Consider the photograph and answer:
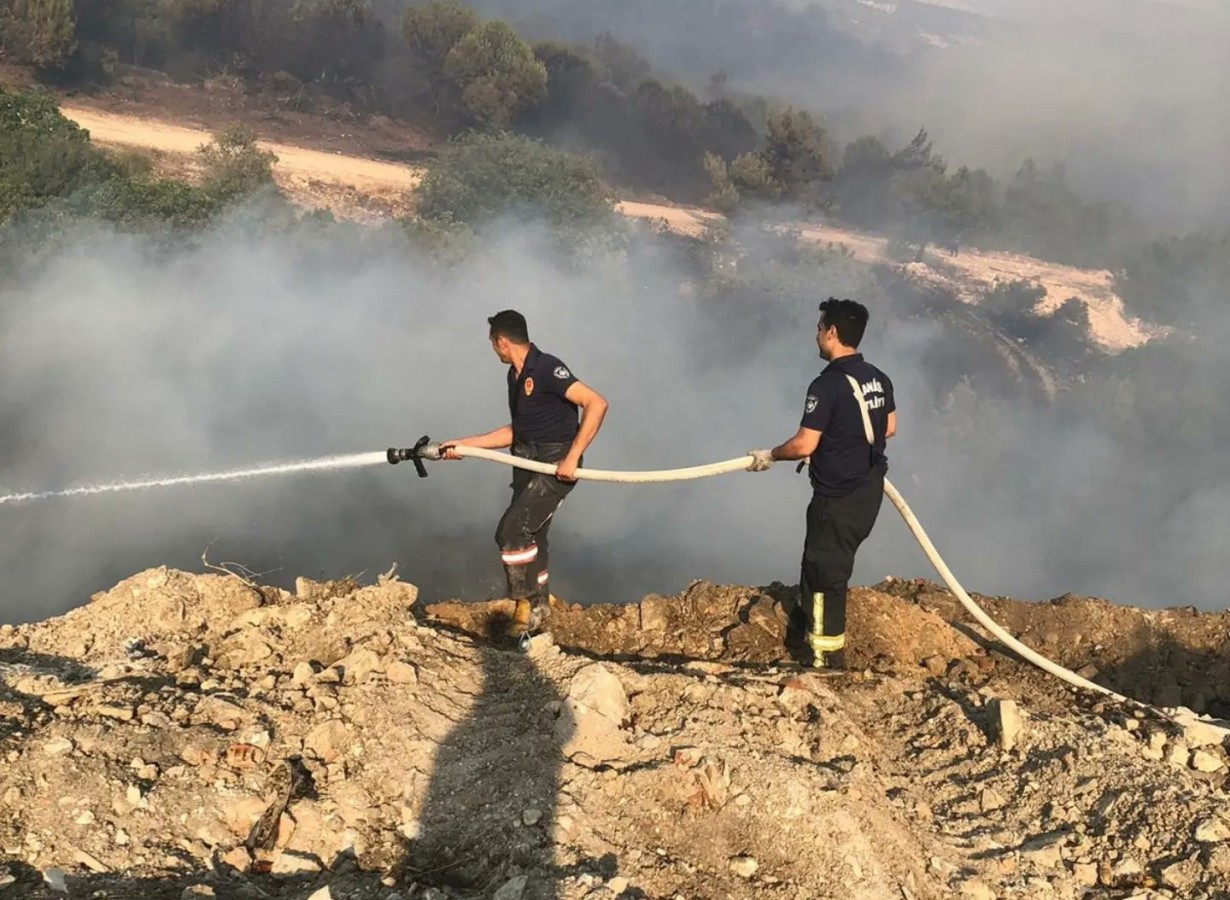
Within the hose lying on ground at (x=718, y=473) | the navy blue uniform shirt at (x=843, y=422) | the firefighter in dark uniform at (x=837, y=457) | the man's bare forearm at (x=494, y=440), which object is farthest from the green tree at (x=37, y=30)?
the navy blue uniform shirt at (x=843, y=422)

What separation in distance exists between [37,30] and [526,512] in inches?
869

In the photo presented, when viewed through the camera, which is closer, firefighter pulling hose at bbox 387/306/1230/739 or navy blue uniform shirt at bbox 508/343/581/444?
firefighter pulling hose at bbox 387/306/1230/739

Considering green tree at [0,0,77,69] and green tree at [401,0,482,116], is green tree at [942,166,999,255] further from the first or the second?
green tree at [0,0,77,69]

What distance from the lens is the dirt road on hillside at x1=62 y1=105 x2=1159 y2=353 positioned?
731 inches

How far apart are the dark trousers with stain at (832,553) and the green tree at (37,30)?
22.8m

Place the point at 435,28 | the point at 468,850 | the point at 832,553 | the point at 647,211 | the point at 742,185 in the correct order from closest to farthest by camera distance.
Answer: the point at 468,850, the point at 832,553, the point at 647,211, the point at 742,185, the point at 435,28

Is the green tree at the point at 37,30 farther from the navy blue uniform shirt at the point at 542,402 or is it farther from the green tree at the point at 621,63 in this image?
the navy blue uniform shirt at the point at 542,402

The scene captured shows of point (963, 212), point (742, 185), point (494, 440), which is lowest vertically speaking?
point (494, 440)

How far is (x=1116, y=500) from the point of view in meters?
13.9

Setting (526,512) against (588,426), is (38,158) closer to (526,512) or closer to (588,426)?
(526,512)

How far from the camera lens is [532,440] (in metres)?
3.88

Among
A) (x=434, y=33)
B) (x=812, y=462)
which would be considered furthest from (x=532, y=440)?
(x=434, y=33)

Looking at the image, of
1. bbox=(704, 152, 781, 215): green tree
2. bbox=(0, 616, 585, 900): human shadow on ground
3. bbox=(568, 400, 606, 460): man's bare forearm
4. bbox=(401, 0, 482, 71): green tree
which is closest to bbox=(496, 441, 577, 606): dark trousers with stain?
bbox=(568, 400, 606, 460): man's bare forearm

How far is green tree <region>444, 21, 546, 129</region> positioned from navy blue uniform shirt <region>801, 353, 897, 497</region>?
Result: 22.5 meters
